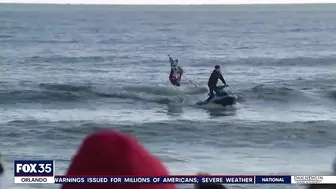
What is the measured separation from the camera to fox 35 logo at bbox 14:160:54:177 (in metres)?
4.71

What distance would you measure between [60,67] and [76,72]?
3465 mm

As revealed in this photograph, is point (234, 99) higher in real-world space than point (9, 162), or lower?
higher

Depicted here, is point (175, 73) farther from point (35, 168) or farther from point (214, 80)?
point (35, 168)

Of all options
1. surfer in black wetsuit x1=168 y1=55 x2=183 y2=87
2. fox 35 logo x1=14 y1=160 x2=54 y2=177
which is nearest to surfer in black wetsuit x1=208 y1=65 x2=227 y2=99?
surfer in black wetsuit x1=168 y1=55 x2=183 y2=87

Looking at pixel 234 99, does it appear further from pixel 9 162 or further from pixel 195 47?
pixel 195 47

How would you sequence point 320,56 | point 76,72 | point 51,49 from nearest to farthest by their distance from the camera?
point 76,72 < point 320,56 < point 51,49

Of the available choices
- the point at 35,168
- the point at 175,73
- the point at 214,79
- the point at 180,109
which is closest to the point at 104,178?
the point at 35,168

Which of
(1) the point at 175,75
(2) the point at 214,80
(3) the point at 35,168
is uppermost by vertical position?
(1) the point at 175,75

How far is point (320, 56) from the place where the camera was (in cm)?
4394

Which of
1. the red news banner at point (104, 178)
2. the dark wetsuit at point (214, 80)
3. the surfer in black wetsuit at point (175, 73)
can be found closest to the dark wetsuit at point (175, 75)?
the surfer in black wetsuit at point (175, 73)

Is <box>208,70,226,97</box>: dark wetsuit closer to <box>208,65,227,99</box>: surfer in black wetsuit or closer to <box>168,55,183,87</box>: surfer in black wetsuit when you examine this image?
<box>208,65,227,99</box>: surfer in black wetsuit

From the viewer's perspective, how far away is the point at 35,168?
490 cm

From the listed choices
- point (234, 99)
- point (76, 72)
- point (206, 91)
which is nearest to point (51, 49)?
point (76, 72)

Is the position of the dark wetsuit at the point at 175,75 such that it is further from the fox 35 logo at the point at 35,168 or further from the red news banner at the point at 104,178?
the fox 35 logo at the point at 35,168
